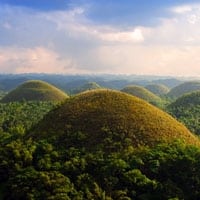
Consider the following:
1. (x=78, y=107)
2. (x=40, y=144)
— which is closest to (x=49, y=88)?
(x=78, y=107)

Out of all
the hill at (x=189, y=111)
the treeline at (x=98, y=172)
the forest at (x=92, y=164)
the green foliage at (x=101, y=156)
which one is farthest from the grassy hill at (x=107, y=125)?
the hill at (x=189, y=111)

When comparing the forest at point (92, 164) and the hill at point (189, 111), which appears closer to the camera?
the forest at point (92, 164)

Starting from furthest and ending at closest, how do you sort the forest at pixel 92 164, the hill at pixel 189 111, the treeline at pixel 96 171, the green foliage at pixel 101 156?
the hill at pixel 189 111, the green foliage at pixel 101 156, the forest at pixel 92 164, the treeline at pixel 96 171

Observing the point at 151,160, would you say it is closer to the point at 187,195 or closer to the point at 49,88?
the point at 187,195

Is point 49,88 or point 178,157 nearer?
point 178,157

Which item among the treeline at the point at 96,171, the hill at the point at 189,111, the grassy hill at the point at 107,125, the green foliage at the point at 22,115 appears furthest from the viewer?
the hill at the point at 189,111

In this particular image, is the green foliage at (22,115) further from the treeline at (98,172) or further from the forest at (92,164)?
the treeline at (98,172)
